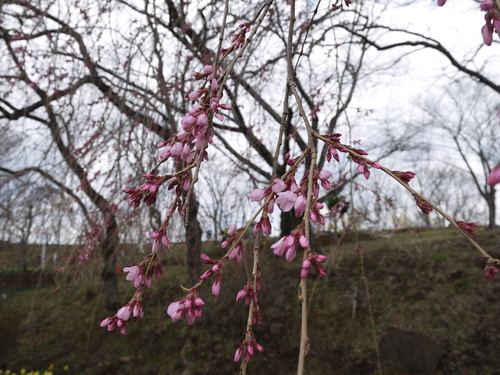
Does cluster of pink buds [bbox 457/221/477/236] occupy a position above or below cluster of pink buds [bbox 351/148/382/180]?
below

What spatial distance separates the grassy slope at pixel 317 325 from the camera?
128 inches

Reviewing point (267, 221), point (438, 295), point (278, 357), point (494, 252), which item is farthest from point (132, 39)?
point (494, 252)

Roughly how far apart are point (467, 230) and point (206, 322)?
419cm

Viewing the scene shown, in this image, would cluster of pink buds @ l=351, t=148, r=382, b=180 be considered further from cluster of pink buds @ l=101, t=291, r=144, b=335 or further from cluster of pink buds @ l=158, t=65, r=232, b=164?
cluster of pink buds @ l=101, t=291, r=144, b=335

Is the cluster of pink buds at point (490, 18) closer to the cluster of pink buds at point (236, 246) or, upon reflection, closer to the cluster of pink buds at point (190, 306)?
the cluster of pink buds at point (236, 246)

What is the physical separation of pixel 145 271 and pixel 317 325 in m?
3.73

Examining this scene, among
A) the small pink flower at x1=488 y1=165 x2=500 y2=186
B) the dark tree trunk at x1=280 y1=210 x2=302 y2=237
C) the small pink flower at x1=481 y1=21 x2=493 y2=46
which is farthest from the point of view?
the dark tree trunk at x1=280 y1=210 x2=302 y2=237

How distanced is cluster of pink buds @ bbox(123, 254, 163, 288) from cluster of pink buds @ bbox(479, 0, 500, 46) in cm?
62

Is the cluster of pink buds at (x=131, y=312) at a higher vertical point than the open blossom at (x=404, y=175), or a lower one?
lower

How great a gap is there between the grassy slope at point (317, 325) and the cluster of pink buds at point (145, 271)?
2.41 meters

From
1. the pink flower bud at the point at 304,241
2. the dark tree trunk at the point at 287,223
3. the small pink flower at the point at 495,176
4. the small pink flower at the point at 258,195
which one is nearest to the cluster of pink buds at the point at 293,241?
the pink flower bud at the point at 304,241

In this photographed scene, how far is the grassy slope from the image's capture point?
324 cm

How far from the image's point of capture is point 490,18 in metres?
0.43

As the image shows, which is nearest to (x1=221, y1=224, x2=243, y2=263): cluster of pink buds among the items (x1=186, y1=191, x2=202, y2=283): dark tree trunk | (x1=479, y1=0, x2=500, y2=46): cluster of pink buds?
(x1=479, y1=0, x2=500, y2=46): cluster of pink buds
